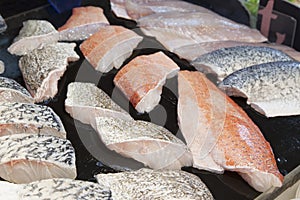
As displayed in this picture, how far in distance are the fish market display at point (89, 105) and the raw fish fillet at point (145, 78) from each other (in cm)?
11

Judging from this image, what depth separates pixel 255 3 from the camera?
2.92 metres

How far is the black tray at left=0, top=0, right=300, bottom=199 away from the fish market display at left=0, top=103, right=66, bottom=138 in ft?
0.39

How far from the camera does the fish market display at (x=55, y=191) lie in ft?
5.49

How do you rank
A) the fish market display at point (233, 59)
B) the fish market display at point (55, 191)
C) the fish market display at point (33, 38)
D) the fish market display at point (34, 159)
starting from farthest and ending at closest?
the fish market display at point (33, 38)
the fish market display at point (233, 59)
the fish market display at point (34, 159)
the fish market display at point (55, 191)

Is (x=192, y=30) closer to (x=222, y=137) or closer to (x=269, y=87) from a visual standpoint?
(x=269, y=87)

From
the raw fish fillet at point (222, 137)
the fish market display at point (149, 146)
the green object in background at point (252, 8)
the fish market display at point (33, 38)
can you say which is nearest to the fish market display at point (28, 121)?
the fish market display at point (149, 146)

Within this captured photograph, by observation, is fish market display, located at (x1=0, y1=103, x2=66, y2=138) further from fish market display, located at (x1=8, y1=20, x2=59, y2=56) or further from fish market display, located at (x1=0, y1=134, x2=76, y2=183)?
fish market display, located at (x1=8, y1=20, x2=59, y2=56)

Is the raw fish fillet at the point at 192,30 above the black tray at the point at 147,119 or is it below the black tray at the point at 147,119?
above

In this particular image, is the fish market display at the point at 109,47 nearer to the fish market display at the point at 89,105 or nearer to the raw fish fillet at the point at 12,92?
the fish market display at the point at 89,105

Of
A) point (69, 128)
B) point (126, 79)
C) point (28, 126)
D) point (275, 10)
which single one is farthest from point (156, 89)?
point (275, 10)

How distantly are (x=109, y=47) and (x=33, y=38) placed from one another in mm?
380

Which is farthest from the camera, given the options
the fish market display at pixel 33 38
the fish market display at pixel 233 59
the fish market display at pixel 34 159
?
the fish market display at pixel 33 38

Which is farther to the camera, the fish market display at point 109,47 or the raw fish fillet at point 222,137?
the fish market display at point 109,47

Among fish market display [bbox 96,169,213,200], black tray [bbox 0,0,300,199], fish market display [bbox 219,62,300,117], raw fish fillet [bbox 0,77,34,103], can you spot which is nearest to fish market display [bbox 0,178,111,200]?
fish market display [bbox 96,169,213,200]
